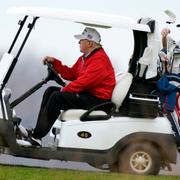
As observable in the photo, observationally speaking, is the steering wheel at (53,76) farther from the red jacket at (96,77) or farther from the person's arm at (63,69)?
the red jacket at (96,77)

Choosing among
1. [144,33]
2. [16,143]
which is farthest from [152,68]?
[16,143]

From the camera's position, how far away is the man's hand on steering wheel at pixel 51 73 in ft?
33.1

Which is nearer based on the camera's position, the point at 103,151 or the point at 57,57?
the point at 103,151

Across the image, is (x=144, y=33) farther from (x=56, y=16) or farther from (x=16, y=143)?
(x=16, y=143)

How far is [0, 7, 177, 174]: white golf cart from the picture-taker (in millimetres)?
9648

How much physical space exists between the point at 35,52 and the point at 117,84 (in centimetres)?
102

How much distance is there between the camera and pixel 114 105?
9.80m

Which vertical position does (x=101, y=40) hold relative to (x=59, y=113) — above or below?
above

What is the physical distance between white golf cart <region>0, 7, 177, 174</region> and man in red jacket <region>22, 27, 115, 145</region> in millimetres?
99

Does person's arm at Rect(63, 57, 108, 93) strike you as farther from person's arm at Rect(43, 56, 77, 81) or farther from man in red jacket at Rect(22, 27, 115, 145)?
→ person's arm at Rect(43, 56, 77, 81)

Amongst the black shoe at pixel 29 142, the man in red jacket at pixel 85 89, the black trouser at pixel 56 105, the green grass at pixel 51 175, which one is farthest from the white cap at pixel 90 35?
the green grass at pixel 51 175

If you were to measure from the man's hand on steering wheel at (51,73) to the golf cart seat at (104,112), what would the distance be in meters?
0.58

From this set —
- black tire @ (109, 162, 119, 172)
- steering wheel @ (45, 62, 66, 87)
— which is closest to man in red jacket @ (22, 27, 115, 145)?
steering wheel @ (45, 62, 66, 87)

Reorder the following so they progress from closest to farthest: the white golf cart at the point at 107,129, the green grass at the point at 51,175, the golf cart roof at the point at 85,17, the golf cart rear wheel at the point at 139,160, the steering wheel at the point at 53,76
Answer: the green grass at the point at 51,175 < the golf cart roof at the point at 85,17 < the white golf cart at the point at 107,129 < the golf cart rear wheel at the point at 139,160 < the steering wheel at the point at 53,76
